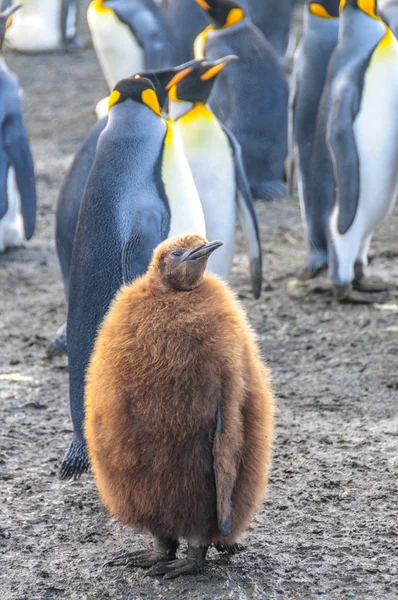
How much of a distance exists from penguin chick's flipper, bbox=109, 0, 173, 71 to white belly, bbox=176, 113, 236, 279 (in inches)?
153

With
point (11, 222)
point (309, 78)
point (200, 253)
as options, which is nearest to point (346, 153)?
point (309, 78)

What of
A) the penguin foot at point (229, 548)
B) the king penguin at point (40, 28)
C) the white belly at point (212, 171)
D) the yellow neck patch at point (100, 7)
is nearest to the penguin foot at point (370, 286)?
the white belly at point (212, 171)

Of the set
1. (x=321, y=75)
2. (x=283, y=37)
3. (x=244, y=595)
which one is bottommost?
(x=283, y=37)

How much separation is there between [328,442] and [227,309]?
3.93 feet

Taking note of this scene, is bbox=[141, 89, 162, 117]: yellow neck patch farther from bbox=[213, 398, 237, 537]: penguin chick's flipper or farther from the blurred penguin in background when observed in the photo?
the blurred penguin in background

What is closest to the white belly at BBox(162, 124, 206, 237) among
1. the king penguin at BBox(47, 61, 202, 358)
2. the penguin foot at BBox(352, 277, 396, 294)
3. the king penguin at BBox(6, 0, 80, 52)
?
the king penguin at BBox(47, 61, 202, 358)

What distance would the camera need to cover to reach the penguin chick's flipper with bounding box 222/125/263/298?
14.6ft

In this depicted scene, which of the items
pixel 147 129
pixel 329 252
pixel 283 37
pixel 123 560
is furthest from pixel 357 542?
pixel 283 37

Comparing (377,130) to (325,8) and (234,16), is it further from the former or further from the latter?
(234,16)

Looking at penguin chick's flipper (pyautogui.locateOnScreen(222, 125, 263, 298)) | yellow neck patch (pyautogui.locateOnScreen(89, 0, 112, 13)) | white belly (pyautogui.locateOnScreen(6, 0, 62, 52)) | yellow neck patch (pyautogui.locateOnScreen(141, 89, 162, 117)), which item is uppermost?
yellow neck patch (pyautogui.locateOnScreen(141, 89, 162, 117))

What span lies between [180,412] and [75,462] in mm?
885

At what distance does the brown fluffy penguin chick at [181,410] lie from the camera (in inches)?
91.4

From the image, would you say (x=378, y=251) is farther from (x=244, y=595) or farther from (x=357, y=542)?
(x=244, y=595)

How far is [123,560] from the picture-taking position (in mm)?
2574
